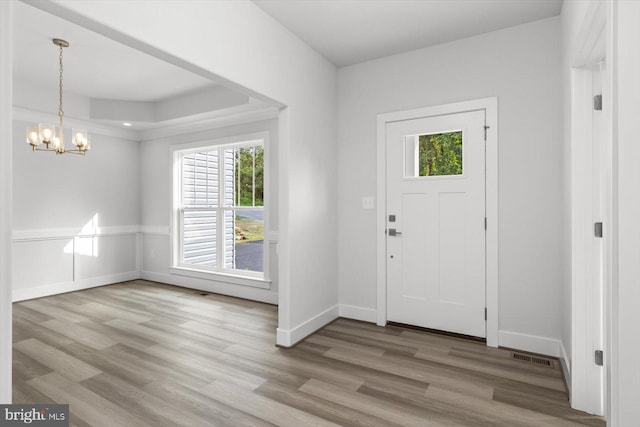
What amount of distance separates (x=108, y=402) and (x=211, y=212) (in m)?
3.43

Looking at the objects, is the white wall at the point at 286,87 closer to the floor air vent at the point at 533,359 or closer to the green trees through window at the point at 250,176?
the green trees through window at the point at 250,176

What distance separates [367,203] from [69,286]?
15.3ft

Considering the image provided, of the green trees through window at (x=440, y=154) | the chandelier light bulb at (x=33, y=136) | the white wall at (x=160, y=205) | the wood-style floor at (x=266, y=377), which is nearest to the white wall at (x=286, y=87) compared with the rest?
the wood-style floor at (x=266, y=377)

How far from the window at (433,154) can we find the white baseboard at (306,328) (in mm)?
1711

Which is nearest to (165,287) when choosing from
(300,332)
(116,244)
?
(116,244)

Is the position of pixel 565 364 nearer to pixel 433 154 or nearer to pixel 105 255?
pixel 433 154

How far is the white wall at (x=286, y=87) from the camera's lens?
1.87 meters

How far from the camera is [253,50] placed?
105 inches

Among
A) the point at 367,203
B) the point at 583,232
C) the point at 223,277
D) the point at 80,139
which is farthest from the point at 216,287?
the point at 583,232

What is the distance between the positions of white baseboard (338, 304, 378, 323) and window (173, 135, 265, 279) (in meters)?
1.36

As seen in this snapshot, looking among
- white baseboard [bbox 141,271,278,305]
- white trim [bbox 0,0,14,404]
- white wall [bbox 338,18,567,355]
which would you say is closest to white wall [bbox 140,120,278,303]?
white baseboard [bbox 141,271,278,305]

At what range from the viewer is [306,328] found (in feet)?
10.8

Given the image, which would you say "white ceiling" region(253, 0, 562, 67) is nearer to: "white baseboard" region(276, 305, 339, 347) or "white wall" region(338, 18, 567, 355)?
"white wall" region(338, 18, 567, 355)

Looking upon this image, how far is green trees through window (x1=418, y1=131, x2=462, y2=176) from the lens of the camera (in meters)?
3.26
